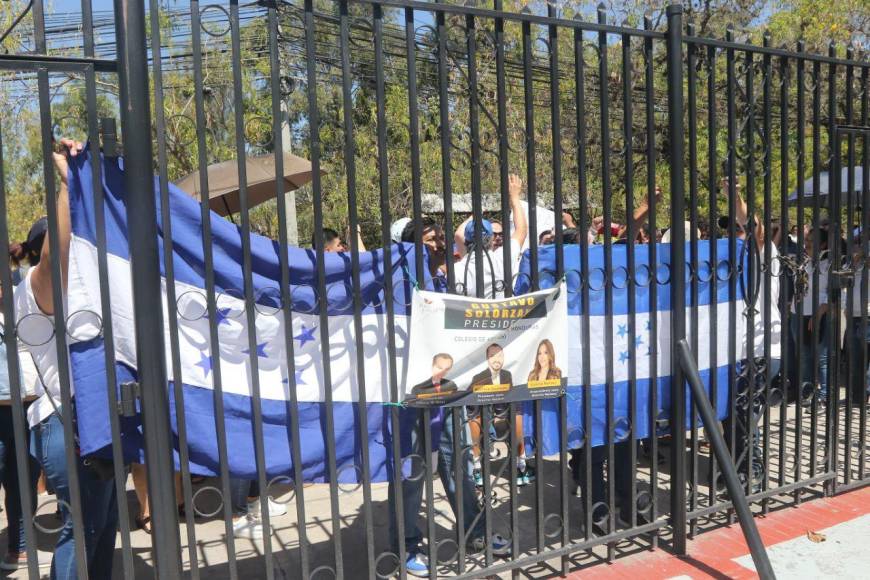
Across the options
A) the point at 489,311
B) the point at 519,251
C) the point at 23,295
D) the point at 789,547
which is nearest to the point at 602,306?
the point at 519,251

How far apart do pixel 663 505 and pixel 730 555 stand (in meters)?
0.95

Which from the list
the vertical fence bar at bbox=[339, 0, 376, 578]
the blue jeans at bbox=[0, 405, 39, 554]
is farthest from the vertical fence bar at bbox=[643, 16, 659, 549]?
the blue jeans at bbox=[0, 405, 39, 554]

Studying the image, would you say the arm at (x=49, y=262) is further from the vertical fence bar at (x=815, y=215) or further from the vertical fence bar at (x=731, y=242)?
the vertical fence bar at (x=815, y=215)

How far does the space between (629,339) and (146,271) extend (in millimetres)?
2426

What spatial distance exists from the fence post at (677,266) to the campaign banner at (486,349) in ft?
2.37

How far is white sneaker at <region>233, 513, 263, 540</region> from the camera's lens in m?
4.64

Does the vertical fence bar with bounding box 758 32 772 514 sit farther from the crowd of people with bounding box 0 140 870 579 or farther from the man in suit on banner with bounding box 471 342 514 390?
the man in suit on banner with bounding box 471 342 514 390

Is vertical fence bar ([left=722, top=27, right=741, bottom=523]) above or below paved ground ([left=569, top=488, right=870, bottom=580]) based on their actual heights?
above

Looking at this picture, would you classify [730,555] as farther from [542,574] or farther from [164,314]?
[164,314]

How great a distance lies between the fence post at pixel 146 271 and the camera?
2.77 metres

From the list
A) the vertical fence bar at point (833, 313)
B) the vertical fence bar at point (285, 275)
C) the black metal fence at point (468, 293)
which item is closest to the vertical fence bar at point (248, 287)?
the black metal fence at point (468, 293)

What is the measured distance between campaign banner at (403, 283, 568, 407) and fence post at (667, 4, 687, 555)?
28.5 inches

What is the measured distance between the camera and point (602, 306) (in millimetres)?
3986

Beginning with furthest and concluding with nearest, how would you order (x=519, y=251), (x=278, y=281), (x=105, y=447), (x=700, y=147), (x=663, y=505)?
1. (x=700, y=147)
2. (x=663, y=505)
3. (x=519, y=251)
4. (x=278, y=281)
5. (x=105, y=447)
